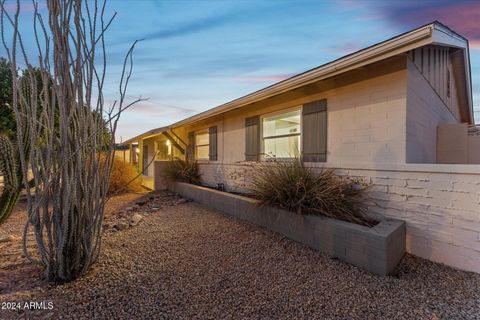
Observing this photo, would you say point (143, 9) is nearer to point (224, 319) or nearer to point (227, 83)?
point (227, 83)

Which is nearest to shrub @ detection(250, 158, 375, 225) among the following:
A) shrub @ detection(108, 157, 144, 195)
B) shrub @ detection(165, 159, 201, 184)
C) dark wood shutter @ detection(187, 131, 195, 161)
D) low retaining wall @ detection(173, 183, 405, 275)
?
low retaining wall @ detection(173, 183, 405, 275)

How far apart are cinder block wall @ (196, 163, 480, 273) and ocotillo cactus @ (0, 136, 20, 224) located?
4.87m

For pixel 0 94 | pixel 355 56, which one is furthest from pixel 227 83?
pixel 0 94

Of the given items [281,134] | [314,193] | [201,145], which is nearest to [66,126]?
[314,193]

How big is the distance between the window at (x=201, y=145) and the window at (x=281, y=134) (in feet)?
10.9

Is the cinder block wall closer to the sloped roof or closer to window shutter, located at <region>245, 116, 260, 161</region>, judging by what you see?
the sloped roof

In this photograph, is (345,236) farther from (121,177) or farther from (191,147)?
(121,177)

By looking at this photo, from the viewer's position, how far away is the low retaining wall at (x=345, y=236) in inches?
104

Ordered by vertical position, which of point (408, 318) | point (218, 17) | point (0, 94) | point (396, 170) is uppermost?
point (218, 17)

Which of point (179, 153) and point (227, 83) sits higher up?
point (227, 83)

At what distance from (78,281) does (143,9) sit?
423 centimetres

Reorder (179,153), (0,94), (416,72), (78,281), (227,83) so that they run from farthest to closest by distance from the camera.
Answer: (179,153) → (0,94) → (227,83) → (416,72) → (78,281)

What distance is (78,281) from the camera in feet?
7.49

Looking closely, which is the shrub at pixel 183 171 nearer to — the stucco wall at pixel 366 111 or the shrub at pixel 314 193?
the shrub at pixel 314 193
